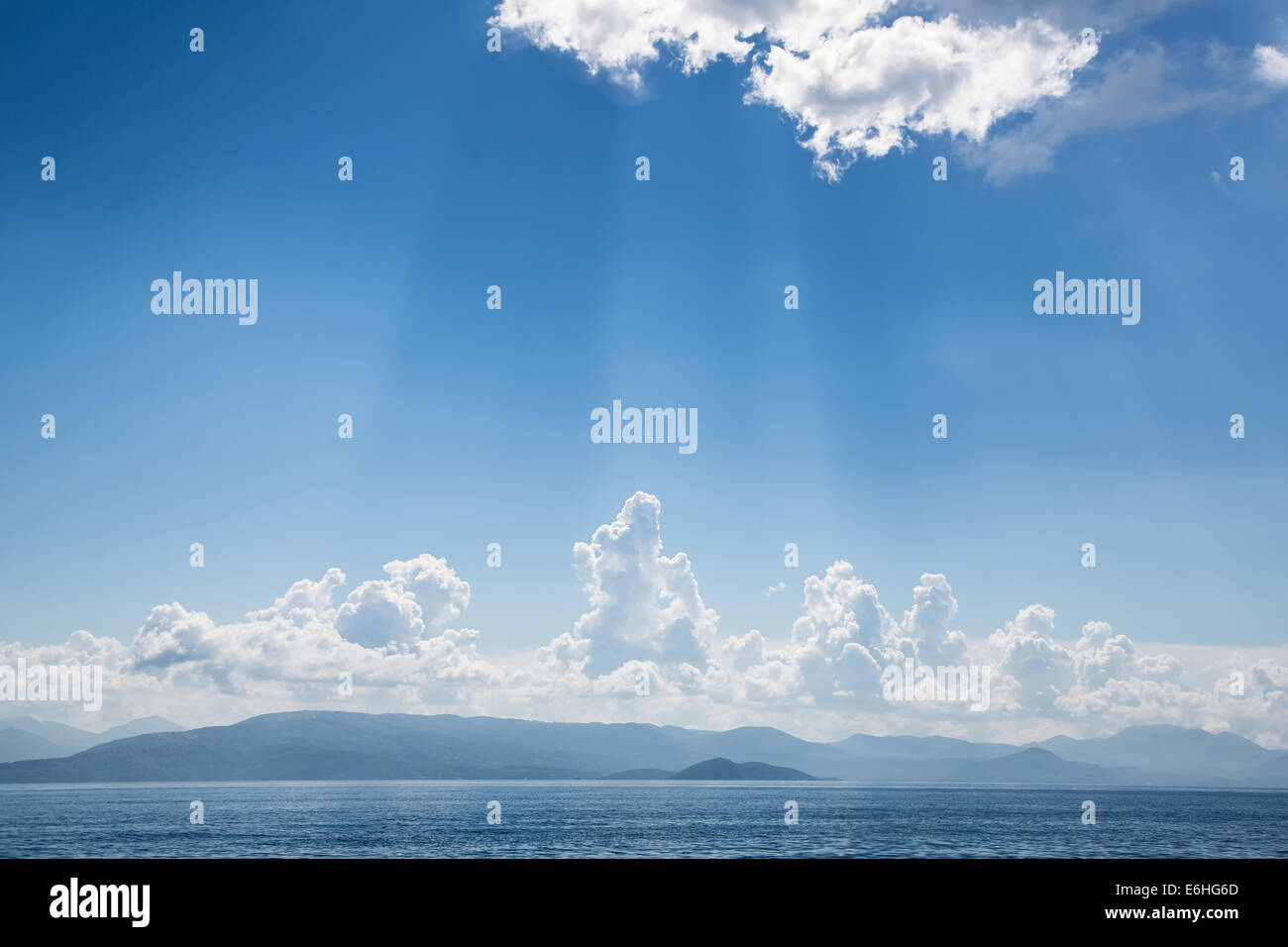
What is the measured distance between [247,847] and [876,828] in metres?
80.2

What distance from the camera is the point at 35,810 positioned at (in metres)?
188

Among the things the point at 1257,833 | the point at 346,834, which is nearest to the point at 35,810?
the point at 346,834

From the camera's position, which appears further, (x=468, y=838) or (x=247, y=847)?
(x=468, y=838)
